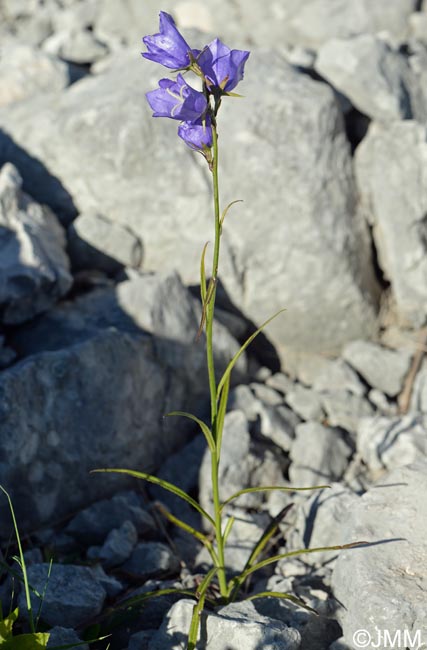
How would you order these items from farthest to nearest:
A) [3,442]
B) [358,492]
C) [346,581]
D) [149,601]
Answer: [358,492]
[3,442]
[149,601]
[346,581]

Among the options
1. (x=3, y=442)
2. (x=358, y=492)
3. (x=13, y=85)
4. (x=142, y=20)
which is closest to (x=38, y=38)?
(x=142, y=20)

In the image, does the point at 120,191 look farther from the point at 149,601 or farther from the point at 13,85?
the point at 149,601

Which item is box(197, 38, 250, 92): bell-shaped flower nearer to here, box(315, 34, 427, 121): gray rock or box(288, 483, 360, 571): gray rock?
box(288, 483, 360, 571): gray rock

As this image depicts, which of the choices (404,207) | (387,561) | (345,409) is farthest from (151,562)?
(404,207)

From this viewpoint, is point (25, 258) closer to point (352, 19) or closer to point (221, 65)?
point (221, 65)

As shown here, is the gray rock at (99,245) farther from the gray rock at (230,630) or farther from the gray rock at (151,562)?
the gray rock at (230,630)

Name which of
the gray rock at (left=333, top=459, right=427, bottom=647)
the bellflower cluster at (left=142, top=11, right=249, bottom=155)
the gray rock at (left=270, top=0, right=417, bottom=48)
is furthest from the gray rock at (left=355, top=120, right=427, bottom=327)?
the bellflower cluster at (left=142, top=11, right=249, bottom=155)
